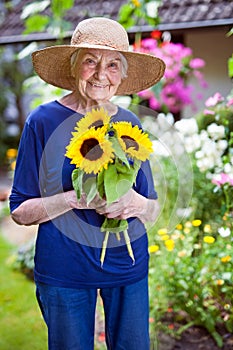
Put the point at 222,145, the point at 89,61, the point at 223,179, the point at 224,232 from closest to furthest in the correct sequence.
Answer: the point at 89,61
the point at 224,232
the point at 223,179
the point at 222,145

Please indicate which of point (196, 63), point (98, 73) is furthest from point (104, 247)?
point (196, 63)

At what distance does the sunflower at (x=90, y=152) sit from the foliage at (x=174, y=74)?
2540 millimetres

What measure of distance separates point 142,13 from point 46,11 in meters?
2.24

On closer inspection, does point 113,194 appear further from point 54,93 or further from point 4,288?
point 4,288

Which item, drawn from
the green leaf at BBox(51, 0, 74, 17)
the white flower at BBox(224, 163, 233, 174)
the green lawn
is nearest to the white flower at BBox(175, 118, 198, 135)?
the white flower at BBox(224, 163, 233, 174)

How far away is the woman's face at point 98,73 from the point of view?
1.49 m

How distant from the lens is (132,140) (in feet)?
4.68

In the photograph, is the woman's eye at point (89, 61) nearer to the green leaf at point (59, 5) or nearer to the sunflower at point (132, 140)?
the sunflower at point (132, 140)

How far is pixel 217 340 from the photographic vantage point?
247cm

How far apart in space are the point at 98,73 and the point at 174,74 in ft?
9.81

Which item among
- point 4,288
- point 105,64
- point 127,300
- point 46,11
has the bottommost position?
point 4,288

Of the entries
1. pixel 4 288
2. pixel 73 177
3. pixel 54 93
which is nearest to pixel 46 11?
pixel 54 93

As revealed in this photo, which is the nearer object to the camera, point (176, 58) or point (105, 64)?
point (105, 64)

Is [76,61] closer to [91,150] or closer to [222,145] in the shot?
→ [91,150]
